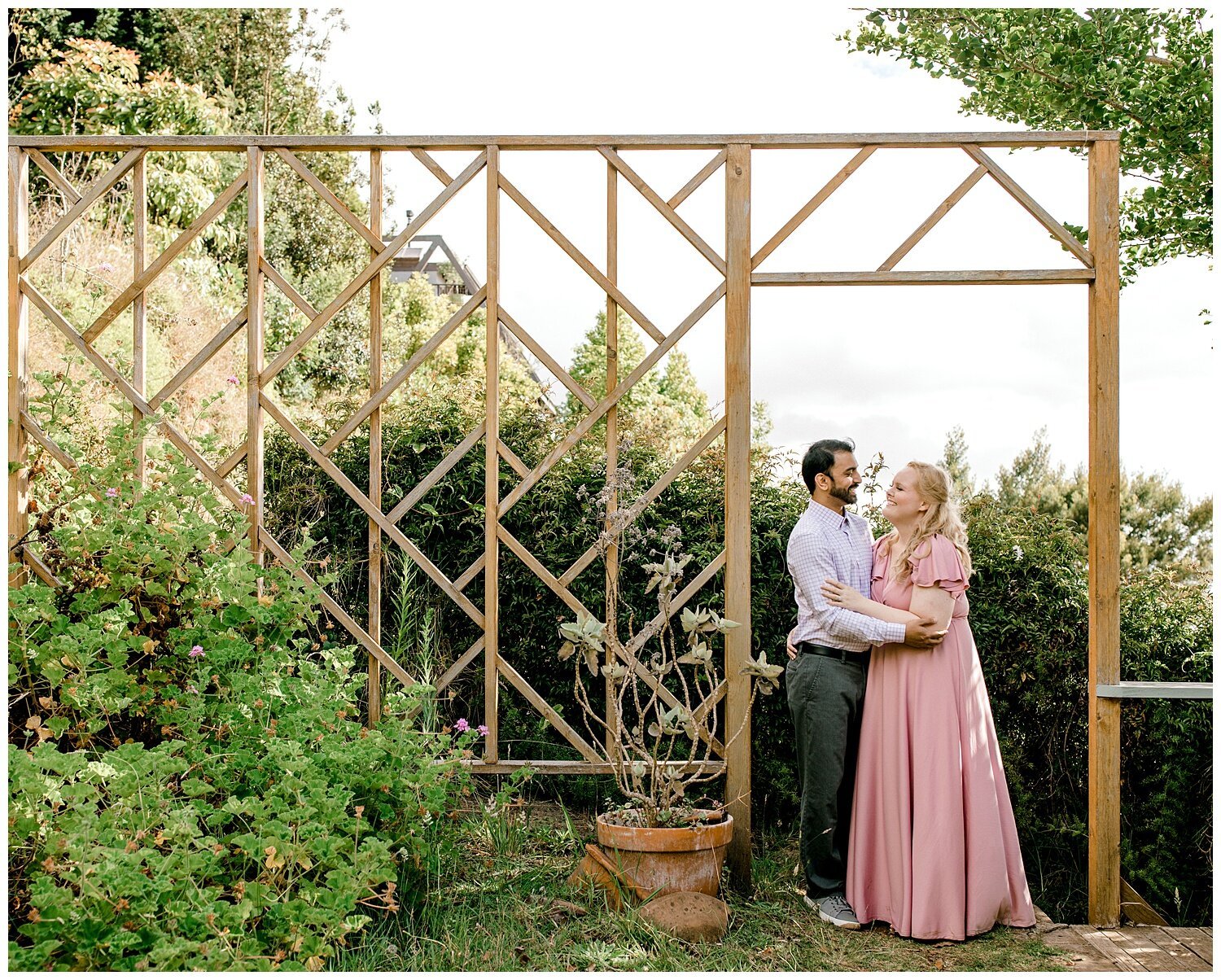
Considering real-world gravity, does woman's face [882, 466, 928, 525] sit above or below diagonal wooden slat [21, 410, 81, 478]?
below

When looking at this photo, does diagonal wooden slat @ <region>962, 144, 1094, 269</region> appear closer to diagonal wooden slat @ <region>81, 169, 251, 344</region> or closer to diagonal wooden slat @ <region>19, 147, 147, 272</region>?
diagonal wooden slat @ <region>81, 169, 251, 344</region>

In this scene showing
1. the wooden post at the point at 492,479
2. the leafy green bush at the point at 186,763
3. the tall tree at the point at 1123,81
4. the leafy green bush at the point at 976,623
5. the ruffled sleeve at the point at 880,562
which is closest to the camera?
the leafy green bush at the point at 186,763

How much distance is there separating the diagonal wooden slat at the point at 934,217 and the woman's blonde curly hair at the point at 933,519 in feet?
2.25

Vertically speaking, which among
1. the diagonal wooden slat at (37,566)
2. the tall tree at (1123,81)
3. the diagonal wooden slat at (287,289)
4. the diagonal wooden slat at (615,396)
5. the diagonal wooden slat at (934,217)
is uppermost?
the tall tree at (1123,81)

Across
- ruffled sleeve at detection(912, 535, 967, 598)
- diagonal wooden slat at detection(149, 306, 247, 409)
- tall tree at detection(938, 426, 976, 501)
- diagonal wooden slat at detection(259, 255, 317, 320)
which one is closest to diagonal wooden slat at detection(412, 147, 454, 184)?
diagonal wooden slat at detection(259, 255, 317, 320)

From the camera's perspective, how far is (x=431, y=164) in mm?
3219

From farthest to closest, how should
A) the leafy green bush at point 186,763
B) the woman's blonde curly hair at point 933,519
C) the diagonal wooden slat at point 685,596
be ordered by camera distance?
the diagonal wooden slat at point 685,596 < the woman's blonde curly hair at point 933,519 < the leafy green bush at point 186,763

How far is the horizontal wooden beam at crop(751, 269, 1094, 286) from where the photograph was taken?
312 cm

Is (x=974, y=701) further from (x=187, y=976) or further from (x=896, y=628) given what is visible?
(x=187, y=976)

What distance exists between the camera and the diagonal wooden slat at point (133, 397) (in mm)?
3266

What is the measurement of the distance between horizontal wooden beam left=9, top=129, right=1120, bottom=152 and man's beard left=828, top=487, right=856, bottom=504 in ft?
3.56

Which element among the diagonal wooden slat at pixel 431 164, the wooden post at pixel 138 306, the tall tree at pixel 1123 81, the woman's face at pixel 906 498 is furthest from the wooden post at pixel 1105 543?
the wooden post at pixel 138 306

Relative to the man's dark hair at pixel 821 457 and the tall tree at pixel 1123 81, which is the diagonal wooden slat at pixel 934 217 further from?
the tall tree at pixel 1123 81

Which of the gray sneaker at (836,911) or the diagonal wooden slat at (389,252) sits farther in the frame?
the diagonal wooden slat at (389,252)
